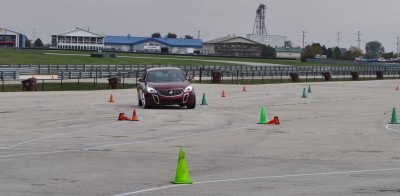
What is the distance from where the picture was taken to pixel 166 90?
28.8 m

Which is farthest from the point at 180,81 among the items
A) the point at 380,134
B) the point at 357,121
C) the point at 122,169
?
the point at 122,169

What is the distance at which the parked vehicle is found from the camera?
28.8 metres

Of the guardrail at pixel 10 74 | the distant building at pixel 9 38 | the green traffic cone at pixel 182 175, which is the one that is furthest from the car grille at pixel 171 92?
the distant building at pixel 9 38

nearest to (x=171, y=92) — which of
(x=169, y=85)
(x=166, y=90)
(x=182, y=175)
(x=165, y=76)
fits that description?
(x=166, y=90)

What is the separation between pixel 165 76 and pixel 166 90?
1.41m

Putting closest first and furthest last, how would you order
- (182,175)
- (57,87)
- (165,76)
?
(182,175), (165,76), (57,87)

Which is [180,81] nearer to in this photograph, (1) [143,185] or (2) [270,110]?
(2) [270,110]

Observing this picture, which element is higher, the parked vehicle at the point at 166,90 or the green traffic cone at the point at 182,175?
the parked vehicle at the point at 166,90

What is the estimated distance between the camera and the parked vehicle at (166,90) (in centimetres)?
2875

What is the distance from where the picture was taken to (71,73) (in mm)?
71125

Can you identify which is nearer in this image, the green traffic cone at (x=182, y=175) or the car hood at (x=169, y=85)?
the green traffic cone at (x=182, y=175)

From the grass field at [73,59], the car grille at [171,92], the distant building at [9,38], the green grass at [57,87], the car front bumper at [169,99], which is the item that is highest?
the distant building at [9,38]

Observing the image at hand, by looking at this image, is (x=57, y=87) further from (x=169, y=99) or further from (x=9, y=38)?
(x=9, y=38)

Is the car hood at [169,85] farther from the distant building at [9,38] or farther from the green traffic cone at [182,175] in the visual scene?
the distant building at [9,38]
